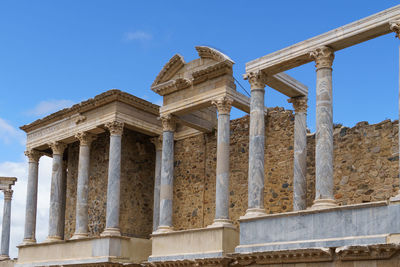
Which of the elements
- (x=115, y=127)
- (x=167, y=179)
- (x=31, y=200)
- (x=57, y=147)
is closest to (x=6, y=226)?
(x=31, y=200)

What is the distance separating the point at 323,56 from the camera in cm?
1264

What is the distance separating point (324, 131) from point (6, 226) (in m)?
15.8

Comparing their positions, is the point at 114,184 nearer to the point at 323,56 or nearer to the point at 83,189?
the point at 83,189

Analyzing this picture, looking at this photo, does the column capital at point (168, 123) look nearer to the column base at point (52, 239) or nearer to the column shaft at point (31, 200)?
the column base at point (52, 239)

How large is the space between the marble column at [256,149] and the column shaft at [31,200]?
924 centimetres

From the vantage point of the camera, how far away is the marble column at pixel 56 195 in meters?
19.2

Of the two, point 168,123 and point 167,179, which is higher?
point 168,123

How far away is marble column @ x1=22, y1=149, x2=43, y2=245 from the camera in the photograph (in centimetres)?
2002

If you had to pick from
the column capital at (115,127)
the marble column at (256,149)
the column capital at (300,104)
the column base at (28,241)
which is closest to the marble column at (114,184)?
the column capital at (115,127)

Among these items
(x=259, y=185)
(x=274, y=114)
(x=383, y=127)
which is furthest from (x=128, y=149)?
(x=383, y=127)

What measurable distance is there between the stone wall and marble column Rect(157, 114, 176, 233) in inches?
118

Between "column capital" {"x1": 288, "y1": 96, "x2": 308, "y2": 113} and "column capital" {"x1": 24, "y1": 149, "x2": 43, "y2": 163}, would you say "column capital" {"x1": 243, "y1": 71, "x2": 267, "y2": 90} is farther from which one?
"column capital" {"x1": 24, "y1": 149, "x2": 43, "y2": 163}

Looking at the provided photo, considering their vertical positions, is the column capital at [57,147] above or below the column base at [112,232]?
above

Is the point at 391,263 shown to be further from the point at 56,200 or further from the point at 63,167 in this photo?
the point at 63,167
